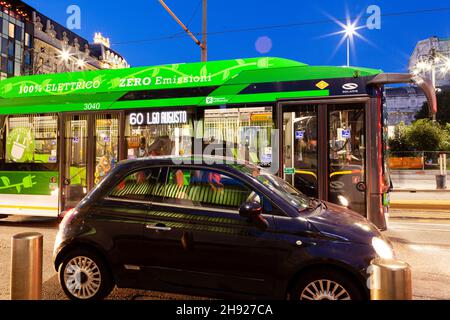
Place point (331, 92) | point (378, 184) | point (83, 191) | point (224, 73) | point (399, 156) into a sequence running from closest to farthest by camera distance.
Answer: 1. point (378, 184)
2. point (331, 92)
3. point (224, 73)
4. point (83, 191)
5. point (399, 156)

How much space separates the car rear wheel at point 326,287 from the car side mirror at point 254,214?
59 cm

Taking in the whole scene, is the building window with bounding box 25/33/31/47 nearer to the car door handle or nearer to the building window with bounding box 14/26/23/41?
the building window with bounding box 14/26/23/41

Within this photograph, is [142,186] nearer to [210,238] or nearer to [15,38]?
[210,238]

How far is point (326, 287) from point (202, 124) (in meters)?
4.46

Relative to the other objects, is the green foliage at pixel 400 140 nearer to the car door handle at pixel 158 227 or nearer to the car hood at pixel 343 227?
the car hood at pixel 343 227

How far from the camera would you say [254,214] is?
3.43 m

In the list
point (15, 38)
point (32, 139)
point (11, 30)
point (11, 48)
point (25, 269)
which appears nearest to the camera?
point (25, 269)

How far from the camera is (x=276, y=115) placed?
6.66 meters

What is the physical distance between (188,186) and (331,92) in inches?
146

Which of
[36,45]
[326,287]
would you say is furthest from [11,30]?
[326,287]

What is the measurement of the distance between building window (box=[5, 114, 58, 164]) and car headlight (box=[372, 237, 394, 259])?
708cm
